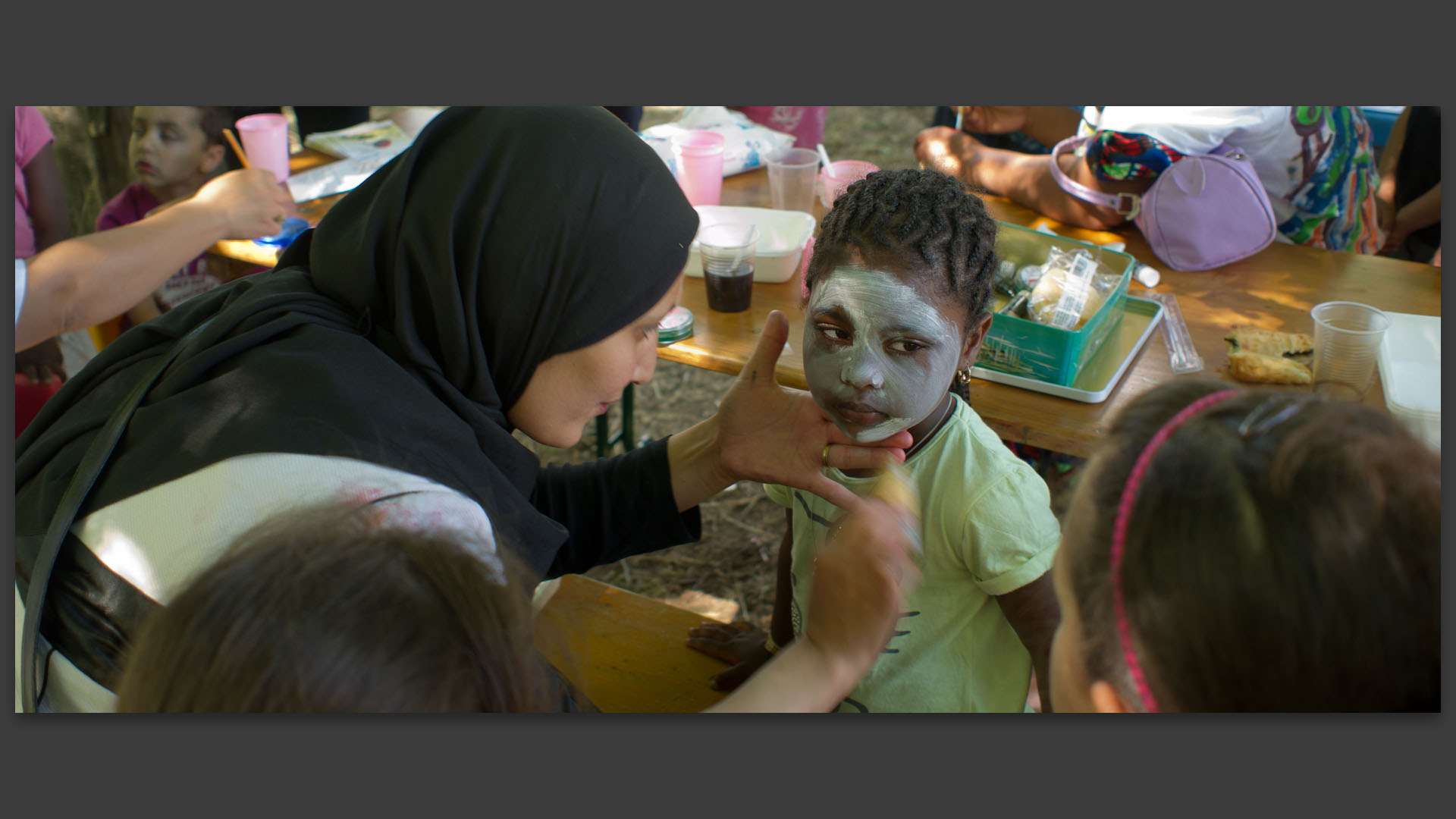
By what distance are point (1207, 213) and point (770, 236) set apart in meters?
1.15

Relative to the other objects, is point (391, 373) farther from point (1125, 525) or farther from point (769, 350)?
point (1125, 525)

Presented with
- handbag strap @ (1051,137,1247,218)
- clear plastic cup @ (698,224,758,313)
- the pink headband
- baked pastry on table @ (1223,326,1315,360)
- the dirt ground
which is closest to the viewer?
the pink headband

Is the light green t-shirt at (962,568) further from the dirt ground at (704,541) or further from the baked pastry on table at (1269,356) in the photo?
the dirt ground at (704,541)

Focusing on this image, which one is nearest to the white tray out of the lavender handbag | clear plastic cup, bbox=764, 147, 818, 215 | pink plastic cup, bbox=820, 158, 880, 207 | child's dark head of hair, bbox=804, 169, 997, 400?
the lavender handbag

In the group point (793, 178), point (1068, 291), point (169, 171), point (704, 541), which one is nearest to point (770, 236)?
point (793, 178)

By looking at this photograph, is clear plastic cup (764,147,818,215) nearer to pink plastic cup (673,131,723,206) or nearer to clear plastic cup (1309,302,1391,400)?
pink plastic cup (673,131,723,206)

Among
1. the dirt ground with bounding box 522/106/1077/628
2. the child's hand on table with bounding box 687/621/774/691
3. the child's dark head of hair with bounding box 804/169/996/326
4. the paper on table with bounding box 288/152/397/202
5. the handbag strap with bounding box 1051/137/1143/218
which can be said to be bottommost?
the dirt ground with bounding box 522/106/1077/628

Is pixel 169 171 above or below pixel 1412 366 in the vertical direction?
above

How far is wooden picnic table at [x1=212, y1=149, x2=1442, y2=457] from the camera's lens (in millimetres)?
1943

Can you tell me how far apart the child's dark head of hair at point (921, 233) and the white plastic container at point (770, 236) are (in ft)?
2.80

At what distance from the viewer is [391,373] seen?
1314 mm

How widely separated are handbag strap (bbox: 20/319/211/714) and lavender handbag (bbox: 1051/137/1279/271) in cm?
237

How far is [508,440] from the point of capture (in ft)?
4.78

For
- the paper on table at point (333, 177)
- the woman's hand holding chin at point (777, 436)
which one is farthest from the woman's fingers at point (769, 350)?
the paper on table at point (333, 177)
